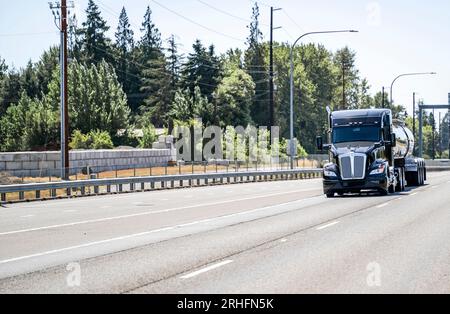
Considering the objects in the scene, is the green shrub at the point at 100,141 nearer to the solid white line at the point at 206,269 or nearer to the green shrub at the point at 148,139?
the green shrub at the point at 148,139

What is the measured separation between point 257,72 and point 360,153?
90.8 metres

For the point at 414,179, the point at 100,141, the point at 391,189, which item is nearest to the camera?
the point at 391,189

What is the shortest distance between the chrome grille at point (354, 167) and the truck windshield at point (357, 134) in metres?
1.02

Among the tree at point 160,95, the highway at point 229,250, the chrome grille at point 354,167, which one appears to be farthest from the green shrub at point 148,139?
the highway at point 229,250

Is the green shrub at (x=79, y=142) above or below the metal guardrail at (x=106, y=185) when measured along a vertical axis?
above

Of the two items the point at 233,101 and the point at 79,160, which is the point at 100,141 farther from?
the point at 233,101

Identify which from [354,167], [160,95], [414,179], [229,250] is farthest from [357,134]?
[160,95]

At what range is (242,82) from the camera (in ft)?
356

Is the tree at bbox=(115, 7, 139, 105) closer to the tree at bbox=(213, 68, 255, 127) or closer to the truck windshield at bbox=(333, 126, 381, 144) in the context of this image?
the tree at bbox=(213, 68, 255, 127)

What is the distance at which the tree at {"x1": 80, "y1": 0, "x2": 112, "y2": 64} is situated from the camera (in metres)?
136

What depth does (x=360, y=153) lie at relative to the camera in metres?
29.4

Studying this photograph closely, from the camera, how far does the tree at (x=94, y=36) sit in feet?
446

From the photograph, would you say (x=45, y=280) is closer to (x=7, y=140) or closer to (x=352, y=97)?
(x=7, y=140)
